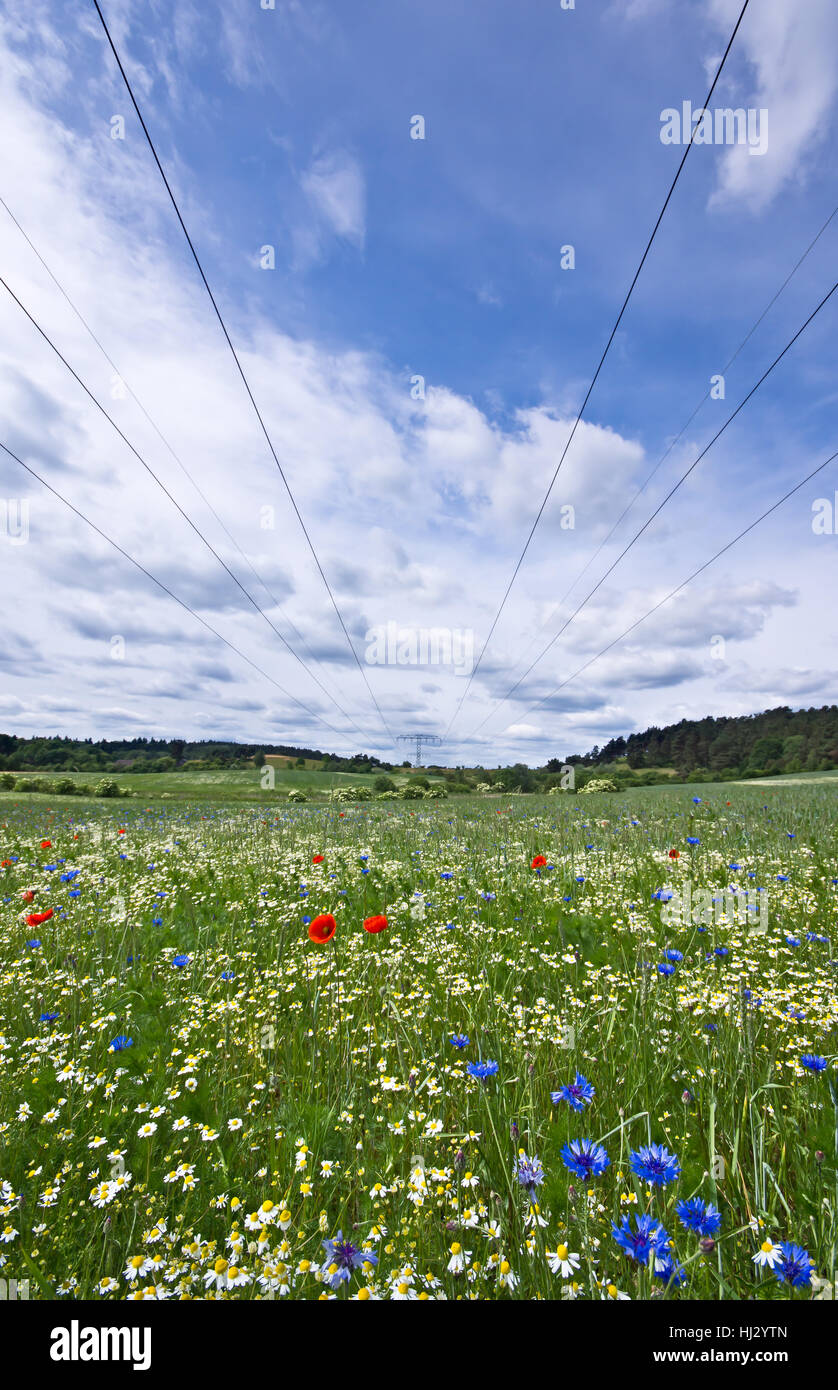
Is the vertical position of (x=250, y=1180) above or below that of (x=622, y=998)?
below

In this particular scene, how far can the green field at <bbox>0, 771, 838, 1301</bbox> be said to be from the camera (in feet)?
5.37

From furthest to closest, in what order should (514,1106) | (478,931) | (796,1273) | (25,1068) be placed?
(478,931) → (25,1068) → (514,1106) → (796,1273)

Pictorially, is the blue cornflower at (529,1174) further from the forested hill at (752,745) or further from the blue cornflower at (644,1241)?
the forested hill at (752,745)

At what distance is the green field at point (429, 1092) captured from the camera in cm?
164

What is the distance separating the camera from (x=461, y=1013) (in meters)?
3.23

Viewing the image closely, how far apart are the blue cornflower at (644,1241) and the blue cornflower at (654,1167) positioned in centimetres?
11

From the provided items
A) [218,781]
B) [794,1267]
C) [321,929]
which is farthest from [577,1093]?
[218,781]

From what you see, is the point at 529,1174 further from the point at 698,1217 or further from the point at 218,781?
the point at 218,781

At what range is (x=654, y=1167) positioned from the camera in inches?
63.2

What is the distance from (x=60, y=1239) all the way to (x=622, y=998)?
108 inches

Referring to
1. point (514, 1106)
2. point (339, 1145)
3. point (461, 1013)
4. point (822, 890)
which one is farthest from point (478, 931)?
point (822, 890)

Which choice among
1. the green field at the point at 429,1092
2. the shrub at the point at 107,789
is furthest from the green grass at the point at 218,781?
the green field at the point at 429,1092
